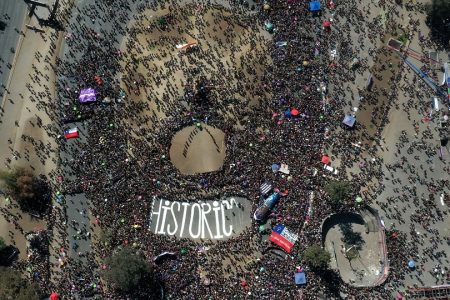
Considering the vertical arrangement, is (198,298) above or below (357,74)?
below

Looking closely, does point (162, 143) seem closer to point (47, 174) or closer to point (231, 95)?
point (231, 95)

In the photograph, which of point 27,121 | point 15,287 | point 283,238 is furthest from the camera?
point 27,121

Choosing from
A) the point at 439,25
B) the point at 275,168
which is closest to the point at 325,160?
the point at 275,168

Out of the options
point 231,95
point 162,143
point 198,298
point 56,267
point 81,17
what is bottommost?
point 198,298

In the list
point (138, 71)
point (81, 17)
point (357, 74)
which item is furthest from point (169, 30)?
point (357, 74)

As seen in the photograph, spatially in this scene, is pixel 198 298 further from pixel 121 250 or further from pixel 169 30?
pixel 169 30

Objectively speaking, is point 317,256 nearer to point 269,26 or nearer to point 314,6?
point 269,26

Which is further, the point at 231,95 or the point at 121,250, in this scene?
the point at 231,95
